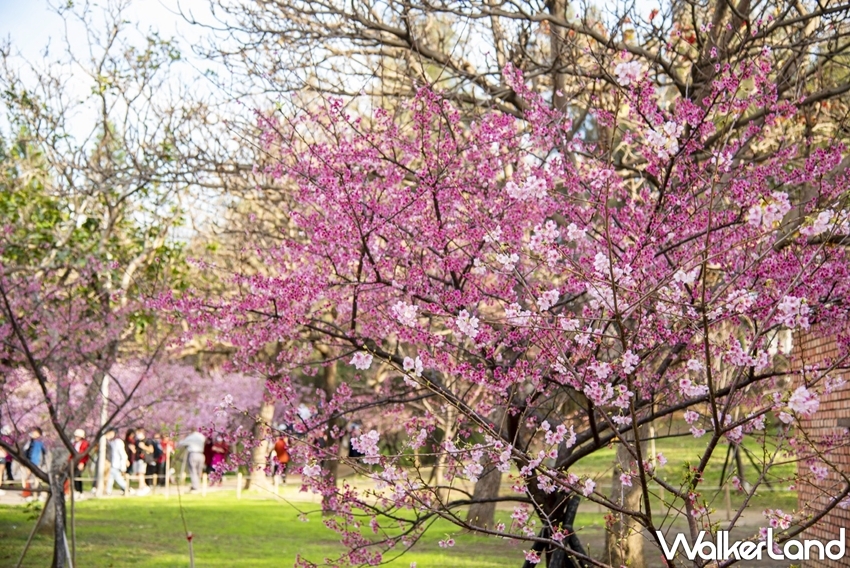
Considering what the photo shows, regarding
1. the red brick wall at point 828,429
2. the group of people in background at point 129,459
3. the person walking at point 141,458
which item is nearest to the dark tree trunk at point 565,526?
the red brick wall at point 828,429

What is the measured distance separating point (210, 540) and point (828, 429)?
8.94 meters

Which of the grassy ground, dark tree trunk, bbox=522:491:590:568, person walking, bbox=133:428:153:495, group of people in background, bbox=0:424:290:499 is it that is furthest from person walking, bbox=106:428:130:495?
dark tree trunk, bbox=522:491:590:568

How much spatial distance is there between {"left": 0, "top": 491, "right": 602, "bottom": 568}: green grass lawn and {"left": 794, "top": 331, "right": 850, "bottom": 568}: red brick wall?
329 centimetres

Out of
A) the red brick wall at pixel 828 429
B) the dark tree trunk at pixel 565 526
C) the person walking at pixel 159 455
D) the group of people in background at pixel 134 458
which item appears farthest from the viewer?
the person walking at pixel 159 455

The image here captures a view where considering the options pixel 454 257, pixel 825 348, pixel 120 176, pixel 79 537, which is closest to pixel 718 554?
pixel 454 257

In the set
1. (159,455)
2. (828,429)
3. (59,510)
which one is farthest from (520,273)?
(159,455)

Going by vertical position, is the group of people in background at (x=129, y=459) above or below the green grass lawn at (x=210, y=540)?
above

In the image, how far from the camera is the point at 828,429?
9117 mm

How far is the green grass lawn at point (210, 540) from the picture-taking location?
1234cm

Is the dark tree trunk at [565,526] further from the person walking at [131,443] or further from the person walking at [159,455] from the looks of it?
the person walking at [159,455]

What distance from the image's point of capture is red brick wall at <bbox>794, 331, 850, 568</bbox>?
27.8ft

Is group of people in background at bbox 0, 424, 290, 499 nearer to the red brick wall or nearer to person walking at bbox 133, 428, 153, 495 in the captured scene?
person walking at bbox 133, 428, 153, 495

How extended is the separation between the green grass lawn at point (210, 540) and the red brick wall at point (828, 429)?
329 cm

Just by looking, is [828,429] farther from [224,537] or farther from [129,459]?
[129,459]
